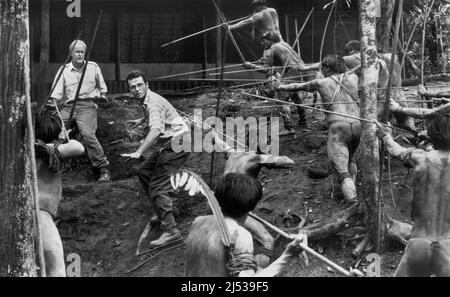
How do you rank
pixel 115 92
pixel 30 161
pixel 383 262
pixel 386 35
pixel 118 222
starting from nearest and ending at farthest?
1. pixel 30 161
2. pixel 383 262
3. pixel 118 222
4. pixel 386 35
5. pixel 115 92

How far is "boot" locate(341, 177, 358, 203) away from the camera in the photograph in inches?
356

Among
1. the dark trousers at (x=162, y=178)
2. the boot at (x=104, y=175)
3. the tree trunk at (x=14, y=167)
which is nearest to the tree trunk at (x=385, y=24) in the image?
the dark trousers at (x=162, y=178)

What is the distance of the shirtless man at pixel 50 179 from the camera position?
672cm

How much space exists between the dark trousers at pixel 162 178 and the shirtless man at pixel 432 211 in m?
3.36

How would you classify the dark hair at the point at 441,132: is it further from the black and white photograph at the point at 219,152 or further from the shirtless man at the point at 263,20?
the shirtless man at the point at 263,20

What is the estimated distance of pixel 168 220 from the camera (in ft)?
30.4

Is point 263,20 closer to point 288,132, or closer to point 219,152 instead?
point 288,132

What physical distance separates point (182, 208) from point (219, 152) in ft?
3.92

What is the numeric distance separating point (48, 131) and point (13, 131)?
1.76ft

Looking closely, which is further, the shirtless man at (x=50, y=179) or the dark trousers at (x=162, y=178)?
the dark trousers at (x=162, y=178)

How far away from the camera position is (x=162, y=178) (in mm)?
9172

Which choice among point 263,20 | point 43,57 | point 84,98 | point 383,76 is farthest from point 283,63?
point 43,57

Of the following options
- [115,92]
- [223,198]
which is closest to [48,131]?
[223,198]
